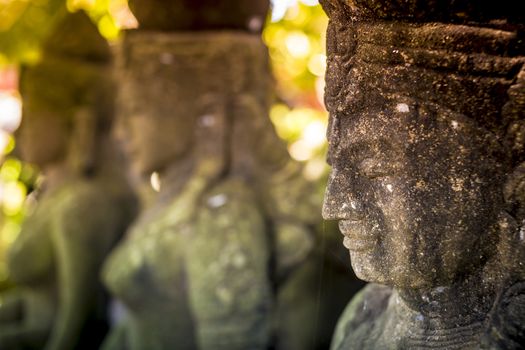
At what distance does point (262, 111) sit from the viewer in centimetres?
326

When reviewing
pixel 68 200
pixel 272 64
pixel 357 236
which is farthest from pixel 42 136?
pixel 357 236

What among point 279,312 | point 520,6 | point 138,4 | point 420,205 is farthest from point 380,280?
point 138,4

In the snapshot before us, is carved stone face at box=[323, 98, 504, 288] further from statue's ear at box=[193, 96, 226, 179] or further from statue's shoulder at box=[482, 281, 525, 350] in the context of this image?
statue's ear at box=[193, 96, 226, 179]

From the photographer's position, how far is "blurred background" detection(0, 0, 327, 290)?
395 centimetres

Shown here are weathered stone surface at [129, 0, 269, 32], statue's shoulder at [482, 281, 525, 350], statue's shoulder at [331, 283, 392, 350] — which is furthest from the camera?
weathered stone surface at [129, 0, 269, 32]

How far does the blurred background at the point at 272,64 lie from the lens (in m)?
3.95

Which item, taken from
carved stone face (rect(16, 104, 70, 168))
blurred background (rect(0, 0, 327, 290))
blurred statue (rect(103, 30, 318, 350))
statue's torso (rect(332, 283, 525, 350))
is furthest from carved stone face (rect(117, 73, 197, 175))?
statue's torso (rect(332, 283, 525, 350))

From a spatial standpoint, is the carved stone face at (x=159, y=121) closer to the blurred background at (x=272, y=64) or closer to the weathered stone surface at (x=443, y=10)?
the blurred background at (x=272, y=64)

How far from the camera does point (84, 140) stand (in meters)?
3.93

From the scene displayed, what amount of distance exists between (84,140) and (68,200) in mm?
359

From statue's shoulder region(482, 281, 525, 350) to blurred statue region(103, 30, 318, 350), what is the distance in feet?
4.24

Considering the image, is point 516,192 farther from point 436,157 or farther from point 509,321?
point 509,321

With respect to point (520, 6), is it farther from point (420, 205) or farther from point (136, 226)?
point (136, 226)

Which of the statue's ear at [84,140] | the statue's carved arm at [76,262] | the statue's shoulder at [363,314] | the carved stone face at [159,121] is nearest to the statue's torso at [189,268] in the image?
the carved stone face at [159,121]
